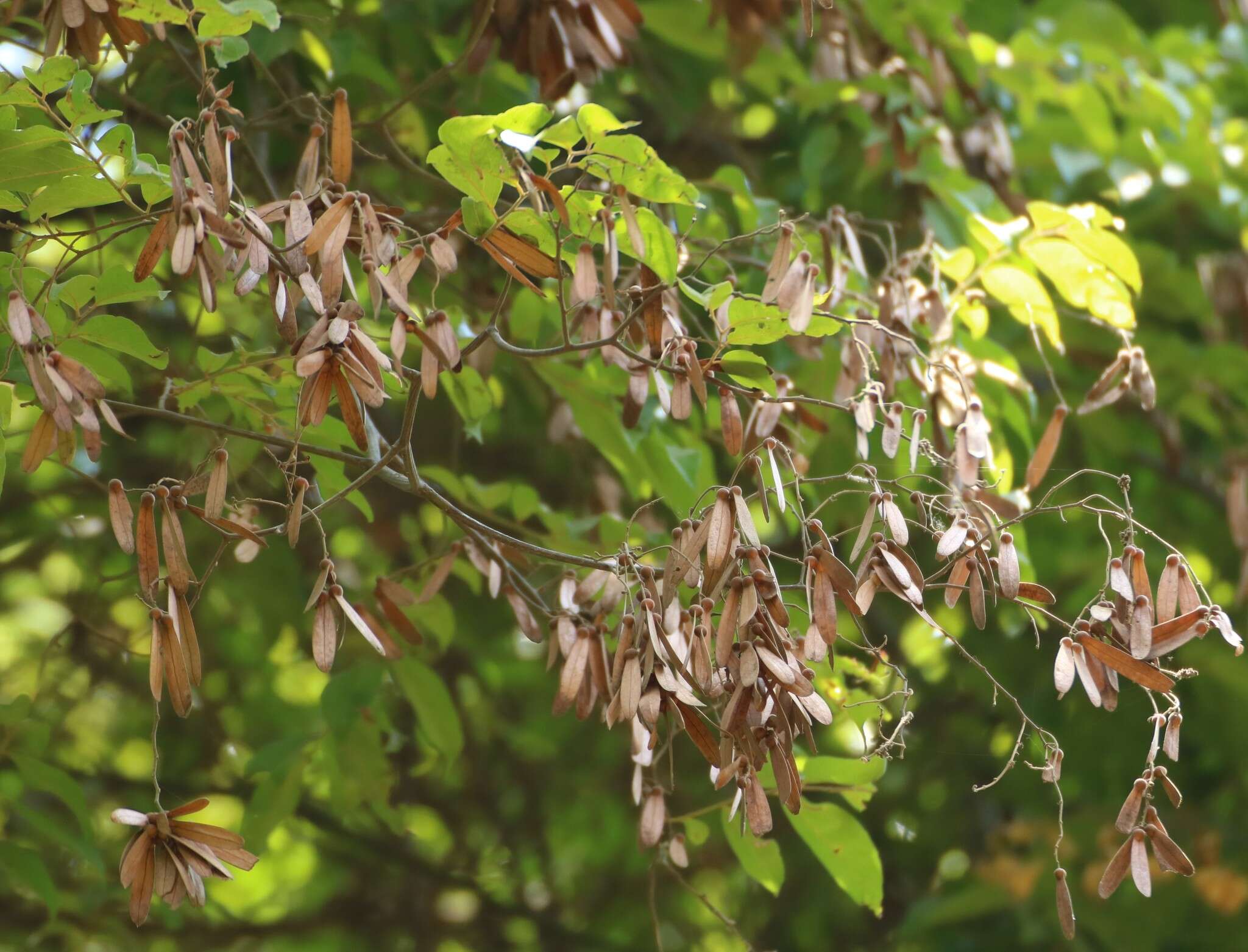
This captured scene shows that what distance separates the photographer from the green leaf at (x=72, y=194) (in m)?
0.78

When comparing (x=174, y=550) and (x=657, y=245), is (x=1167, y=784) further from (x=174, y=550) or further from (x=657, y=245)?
(x=174, y=550)

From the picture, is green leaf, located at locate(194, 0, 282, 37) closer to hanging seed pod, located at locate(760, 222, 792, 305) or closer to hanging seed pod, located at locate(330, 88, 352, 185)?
hanging seed pod, located at locate(330, 88, 352, 185)

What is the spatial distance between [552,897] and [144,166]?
6.03 feet

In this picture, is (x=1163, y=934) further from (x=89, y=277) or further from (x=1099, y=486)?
(x=89, y=277)

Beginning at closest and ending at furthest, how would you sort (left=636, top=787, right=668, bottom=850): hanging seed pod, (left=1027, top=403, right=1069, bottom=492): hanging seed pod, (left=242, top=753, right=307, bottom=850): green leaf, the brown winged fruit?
the brown winged fruit → (left=636, top=787, right=668, bottom=850): hanging seed pod → (left=1027, top=403, right=1069, bottom=492): hanging seed pod → (left=242, top=753, right=307, bottom=850): green leaf

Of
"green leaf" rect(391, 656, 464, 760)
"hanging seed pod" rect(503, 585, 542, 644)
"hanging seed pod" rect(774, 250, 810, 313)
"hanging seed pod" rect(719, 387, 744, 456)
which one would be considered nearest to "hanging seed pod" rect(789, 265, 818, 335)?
"hanging seed pod" rect(774, 250, 810, 313)

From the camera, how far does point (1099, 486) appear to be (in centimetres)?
198

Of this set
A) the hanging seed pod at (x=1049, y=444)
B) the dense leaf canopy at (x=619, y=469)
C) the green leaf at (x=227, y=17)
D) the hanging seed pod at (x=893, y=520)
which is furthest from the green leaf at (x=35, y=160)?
the hanging seed pod at (x=1049, y=444)

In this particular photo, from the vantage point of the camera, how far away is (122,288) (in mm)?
815

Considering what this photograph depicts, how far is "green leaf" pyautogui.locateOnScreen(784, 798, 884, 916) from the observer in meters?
1.06

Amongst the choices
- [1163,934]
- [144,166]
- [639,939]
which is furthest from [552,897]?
[144,166]

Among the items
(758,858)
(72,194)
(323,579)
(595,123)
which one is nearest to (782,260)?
(595,123)

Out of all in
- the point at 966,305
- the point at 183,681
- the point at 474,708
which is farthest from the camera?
the point at 474,708

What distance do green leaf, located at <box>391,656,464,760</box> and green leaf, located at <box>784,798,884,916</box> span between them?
0.40 metres
